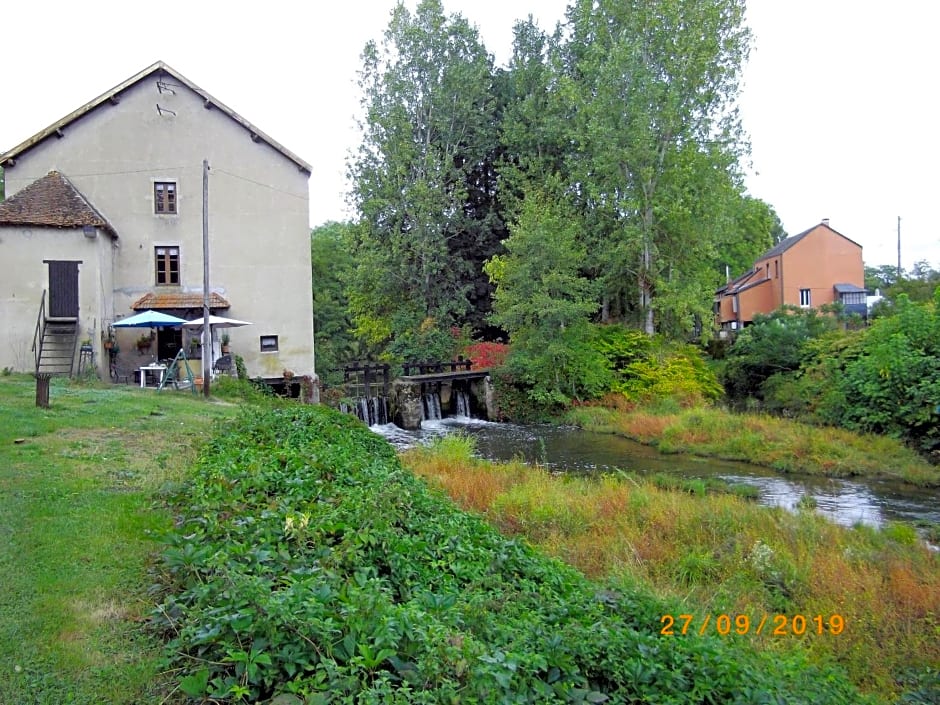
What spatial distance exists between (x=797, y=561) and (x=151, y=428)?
10832 millimetres

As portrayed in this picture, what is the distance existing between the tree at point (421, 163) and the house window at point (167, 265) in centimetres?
1148

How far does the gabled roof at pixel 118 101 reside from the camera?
2362cm

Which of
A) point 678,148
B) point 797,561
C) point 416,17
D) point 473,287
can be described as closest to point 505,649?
point 797,561

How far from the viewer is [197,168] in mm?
25016

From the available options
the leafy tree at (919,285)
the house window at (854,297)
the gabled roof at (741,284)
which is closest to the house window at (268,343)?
the leafy tree at (919,285)

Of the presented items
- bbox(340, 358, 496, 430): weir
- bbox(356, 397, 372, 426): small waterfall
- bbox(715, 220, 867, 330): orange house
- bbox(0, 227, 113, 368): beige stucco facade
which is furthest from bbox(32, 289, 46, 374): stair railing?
bbox(715, 220, 867, 330): orange house

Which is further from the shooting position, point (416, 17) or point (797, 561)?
point (416, 17)

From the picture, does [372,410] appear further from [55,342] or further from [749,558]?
[749,558]

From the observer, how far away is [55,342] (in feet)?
71.6

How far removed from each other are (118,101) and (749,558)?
25.3 metres

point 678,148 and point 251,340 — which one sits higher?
point 678,148

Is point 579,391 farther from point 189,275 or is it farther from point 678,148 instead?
point 189,275
